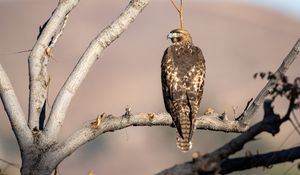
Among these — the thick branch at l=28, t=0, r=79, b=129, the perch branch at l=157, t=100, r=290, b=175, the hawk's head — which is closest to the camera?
the perch branch at l=157, t=100, r=290, b=175

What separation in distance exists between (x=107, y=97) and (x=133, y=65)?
12538 millimetres

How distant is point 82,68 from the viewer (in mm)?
7359

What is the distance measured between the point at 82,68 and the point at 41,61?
18.2 inches

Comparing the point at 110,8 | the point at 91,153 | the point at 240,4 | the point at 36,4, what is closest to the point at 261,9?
the point at 240,4

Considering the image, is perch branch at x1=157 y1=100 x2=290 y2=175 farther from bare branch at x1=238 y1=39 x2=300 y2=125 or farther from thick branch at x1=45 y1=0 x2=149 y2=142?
bare branch at x1=238 y1=39 x2=300 y2=125

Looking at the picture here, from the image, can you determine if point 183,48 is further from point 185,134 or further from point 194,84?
point 185,134

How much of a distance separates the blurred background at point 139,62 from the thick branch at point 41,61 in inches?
2219

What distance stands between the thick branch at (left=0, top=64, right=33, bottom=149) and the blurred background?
56751 millimetres

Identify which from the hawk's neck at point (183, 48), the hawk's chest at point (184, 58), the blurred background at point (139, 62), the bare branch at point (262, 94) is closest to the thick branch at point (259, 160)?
the bare branch at point (262, 94)

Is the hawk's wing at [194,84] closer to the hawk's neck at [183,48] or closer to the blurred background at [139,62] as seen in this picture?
the hawk's neck at [183,48]

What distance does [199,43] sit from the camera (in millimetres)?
118250

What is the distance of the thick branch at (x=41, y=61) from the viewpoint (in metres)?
7.44

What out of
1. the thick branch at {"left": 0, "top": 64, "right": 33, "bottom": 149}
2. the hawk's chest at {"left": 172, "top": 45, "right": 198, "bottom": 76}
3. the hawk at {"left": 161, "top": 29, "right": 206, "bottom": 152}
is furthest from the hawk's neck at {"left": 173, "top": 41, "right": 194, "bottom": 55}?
the thick branch at {"left": 0, "top": 64, "right": 33, "bottom": 149}

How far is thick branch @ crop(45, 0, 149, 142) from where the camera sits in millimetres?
7184
